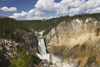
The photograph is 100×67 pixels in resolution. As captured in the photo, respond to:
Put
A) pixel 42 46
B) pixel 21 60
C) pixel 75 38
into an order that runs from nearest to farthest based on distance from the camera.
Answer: pixel 21 60
pixel 75 38
pixel 42 46

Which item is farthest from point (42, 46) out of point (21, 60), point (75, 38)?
point (21, 60)

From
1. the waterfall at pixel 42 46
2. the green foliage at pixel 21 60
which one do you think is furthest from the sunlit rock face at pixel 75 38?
the green foliage at pixel 21 60

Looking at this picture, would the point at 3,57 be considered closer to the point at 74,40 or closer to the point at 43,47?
the point at 43,47

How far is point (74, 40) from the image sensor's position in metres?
48.9

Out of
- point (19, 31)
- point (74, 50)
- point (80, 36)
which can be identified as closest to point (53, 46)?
point (74, 50)

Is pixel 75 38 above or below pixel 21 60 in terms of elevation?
above

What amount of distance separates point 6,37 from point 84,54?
34.6 m

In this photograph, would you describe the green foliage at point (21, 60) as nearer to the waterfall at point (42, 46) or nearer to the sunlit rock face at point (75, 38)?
the waterfall at point (42, 46)

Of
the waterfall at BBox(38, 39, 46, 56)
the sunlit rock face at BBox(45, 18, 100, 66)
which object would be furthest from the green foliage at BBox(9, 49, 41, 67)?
the sunlit rock face at BBox(45, 18, 100, 66)

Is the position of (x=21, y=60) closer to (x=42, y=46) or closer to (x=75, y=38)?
(x=42, y=46)

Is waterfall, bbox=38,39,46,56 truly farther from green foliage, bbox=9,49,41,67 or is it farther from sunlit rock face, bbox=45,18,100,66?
green foliage, bbox=9,49,41,67

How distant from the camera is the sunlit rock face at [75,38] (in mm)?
43375

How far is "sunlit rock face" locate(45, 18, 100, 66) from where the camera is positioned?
43375 millimetres

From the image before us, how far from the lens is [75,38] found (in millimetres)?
48969
